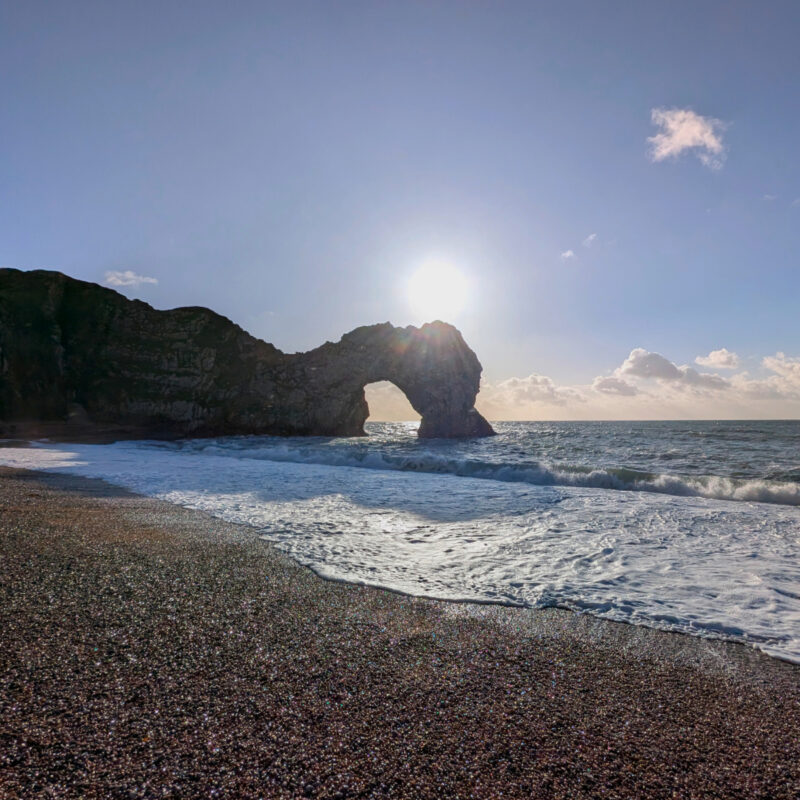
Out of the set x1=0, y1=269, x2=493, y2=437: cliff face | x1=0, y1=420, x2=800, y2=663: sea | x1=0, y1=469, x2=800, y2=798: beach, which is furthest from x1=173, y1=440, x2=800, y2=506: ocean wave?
x1=0, y1=269, x2=493, y2=437: cliff face

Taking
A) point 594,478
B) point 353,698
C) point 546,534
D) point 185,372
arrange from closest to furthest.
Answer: point 353,698 → point 546,534 → point 594,478 → point 185,372

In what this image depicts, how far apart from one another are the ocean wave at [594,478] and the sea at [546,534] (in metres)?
0.06

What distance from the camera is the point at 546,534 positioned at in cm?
658

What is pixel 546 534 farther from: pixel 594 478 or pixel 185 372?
pixel 185 372

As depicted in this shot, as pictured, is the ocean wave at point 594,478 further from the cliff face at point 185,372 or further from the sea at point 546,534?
the cliff face at point 185,372

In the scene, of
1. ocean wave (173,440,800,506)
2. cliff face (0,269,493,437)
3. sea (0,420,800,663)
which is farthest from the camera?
cliff face (0,269,493,437)

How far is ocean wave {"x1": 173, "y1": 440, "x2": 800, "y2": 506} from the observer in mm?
11094

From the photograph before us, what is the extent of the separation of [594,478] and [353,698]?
42.3ft

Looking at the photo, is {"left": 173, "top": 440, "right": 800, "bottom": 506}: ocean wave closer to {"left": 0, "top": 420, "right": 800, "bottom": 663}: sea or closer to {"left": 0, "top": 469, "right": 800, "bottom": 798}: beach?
{"left": 0, "top": 420, "right": 800, "bottom": 663}: sea

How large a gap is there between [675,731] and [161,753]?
2.42 meters

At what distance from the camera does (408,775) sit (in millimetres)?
1669

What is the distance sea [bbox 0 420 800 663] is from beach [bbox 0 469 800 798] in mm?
590

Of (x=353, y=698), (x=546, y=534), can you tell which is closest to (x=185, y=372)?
(x=546, y=534)

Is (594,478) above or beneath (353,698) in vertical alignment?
beneath
